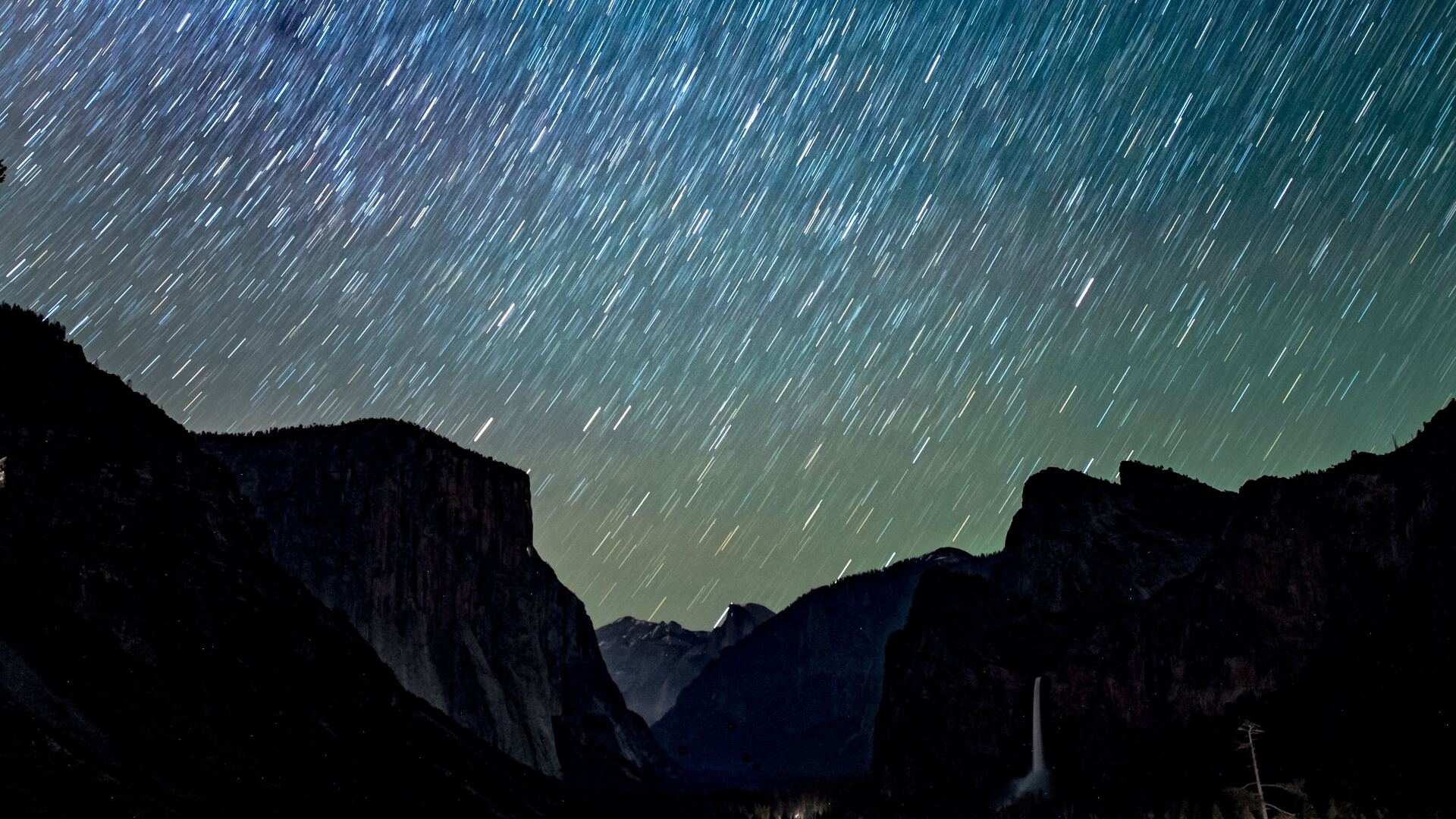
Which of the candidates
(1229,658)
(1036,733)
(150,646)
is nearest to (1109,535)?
(1036,733)

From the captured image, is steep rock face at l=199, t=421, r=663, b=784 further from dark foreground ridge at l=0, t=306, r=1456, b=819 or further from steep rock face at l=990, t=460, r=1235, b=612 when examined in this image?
steep rock face at l=990, t=460, r=1235, b=612

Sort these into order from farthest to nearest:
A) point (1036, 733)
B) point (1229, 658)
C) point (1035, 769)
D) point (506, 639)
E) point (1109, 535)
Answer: point (506, 639)
point (1109, 535)
point (1036, 733)
point (1035, 769)
point (1229, 658)

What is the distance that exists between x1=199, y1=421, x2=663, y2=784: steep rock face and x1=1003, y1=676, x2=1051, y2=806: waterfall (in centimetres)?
4727

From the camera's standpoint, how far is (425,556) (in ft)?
383

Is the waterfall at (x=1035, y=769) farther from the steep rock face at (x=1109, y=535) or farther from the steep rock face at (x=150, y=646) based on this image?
the steep rock face at (x=150, y=646)

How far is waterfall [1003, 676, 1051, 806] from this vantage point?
10312 centimetres

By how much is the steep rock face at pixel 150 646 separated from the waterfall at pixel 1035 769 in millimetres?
50070

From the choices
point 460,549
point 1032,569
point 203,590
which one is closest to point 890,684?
point 1032,569

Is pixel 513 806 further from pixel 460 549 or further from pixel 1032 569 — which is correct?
pixel 1032 569

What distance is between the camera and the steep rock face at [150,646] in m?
47.2

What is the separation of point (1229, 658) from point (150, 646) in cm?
7499

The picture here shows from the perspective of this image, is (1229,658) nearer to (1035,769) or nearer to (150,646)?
(1035,769)

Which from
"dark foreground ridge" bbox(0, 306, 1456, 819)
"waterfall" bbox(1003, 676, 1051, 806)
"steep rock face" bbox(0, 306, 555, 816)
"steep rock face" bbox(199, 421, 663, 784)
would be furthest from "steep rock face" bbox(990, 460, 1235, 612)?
"steep rock face" bbox(0, 306, 555, 816)

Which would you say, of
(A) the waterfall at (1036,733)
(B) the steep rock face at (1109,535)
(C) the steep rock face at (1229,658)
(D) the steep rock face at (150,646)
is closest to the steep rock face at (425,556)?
(D) the steep rock face at (150,646)
